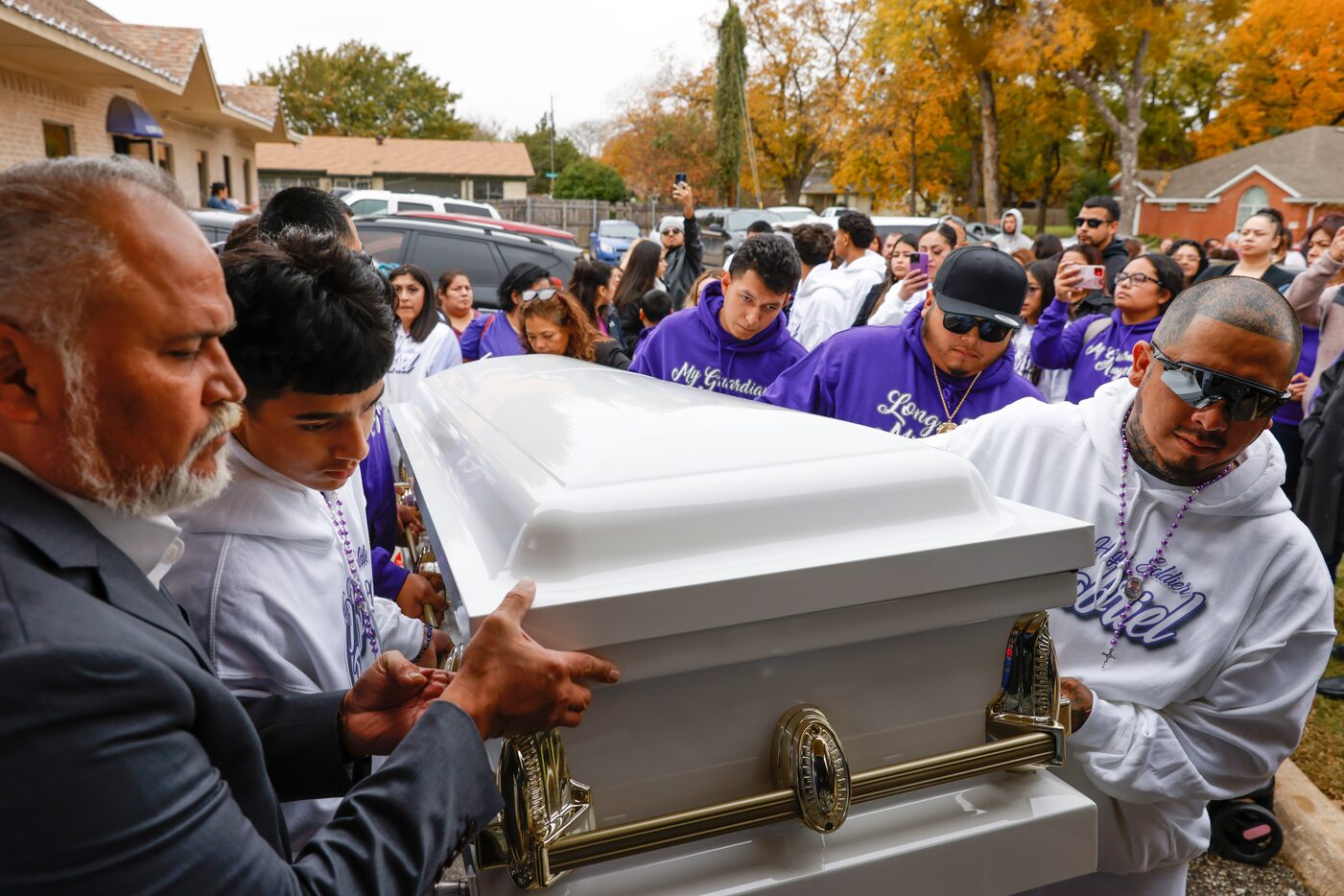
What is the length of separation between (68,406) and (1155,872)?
6.92ft

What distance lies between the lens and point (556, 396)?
1.88 metres

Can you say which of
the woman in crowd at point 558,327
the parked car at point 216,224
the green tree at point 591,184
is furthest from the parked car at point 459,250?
the green tree at point 591,184

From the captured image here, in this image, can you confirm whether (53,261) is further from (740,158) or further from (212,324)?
(740,158)

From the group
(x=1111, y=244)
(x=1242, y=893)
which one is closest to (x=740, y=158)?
(x=1111, y=244)

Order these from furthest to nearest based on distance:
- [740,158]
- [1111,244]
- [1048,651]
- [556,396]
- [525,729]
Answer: [740,158] < [1111,244] < [556,396] < [1048,651] < [525,729]

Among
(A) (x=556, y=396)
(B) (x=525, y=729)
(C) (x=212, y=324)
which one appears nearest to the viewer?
(C) (x=212, y=324)

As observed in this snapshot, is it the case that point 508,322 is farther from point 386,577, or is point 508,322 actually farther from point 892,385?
point 386,577

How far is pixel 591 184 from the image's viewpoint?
5144cm

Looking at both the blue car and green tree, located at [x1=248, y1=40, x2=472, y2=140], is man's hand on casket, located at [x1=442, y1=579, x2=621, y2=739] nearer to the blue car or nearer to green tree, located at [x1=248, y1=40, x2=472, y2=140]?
the blue car

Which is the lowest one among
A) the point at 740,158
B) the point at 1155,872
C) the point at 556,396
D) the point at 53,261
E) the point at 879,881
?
the point at 1155,872

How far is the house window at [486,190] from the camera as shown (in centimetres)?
4662

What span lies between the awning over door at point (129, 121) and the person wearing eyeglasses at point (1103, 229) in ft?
51.4

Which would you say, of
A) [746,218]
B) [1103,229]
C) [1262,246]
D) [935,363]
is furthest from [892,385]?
[746,218]

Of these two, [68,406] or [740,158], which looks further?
[740,158]
